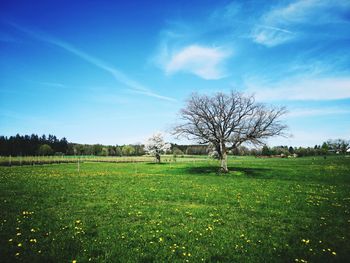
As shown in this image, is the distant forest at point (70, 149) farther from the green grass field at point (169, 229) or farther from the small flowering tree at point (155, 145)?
the green grass field at point (169, 229)

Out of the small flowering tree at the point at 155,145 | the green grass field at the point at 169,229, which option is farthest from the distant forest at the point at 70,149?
the green grass field at the point at 169,229

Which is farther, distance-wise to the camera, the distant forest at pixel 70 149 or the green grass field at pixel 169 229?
the distant forest at pixel 70 149

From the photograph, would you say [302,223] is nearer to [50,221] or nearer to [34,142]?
[50,221]

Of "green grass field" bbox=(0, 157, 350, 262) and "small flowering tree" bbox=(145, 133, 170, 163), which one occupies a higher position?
"small flowering tree" bbox=(145, 133, 170, 163)

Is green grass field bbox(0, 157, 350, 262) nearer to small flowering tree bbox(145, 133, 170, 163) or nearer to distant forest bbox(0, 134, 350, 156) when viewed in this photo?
small flowering tree bbox(145, 133, 170, 163)

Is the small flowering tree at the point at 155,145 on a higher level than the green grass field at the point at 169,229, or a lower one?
higher

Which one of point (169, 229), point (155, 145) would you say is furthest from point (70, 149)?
point (169, 229)

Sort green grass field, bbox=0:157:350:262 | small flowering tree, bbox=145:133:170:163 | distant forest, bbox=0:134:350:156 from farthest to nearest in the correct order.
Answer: distant forest, bbox=0:134:350:156 < small flowering tree, bbox=145:133:170:163 < green grass field, bbox=0:157:350:262

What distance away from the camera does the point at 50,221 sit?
9.73 m

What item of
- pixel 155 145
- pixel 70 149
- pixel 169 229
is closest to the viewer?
pixel 169 229

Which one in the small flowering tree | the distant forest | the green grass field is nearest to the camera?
the green grass field

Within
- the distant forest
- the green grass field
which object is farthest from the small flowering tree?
the green grass field

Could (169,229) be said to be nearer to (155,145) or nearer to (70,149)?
(155,145)

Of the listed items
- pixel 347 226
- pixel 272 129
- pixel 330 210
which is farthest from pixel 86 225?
pixel 272 129
